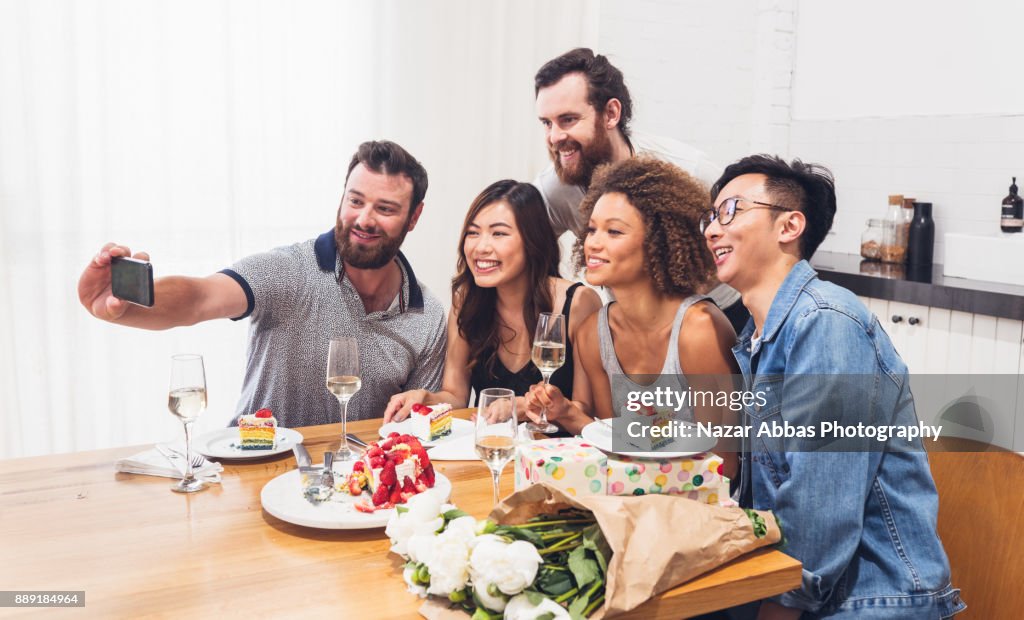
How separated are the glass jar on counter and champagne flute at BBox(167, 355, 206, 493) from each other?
353 cm

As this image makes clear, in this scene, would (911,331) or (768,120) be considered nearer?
(911,331)

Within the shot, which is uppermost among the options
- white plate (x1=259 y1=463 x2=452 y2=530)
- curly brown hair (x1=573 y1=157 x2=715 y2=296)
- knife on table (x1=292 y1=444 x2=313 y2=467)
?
curly brown hair (x1=573 y1=157 x2=715 y2=296)

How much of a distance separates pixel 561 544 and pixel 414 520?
0.80 feet

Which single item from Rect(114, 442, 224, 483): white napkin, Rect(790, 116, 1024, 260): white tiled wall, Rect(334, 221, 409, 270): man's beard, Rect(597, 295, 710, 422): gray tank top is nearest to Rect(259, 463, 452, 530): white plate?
Rect(114, 442, 224, 483): white napkin

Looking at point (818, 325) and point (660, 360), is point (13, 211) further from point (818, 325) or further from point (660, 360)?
point (818, 325)

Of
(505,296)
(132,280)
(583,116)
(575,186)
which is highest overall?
(583,116)

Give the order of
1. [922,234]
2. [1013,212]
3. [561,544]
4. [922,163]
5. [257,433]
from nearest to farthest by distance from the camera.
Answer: [561,544]
[257,433]
[1013,212]
[922,234]
[922,163]

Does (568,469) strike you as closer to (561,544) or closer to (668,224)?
(561,544)

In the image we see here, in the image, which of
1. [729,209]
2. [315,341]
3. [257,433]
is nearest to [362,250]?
[315,341]

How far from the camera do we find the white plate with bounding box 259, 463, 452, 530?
1544mm

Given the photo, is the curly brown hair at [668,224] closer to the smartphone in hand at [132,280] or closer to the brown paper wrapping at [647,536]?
the brown paper wrapping at [647,536]

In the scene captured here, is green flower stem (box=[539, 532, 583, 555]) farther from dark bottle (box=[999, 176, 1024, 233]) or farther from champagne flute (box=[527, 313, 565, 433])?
dark bottle (box=[999, 176, 1024, 233])

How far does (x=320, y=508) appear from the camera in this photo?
1615mm

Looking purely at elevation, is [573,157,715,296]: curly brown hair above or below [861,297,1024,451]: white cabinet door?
above
